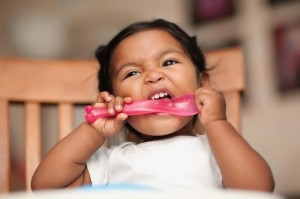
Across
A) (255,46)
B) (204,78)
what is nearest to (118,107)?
(204,78)

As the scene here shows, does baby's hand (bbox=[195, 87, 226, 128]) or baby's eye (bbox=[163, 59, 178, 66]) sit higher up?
baby's eye (bbox=[163, 59, 178, 66])

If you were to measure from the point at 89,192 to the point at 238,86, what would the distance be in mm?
619

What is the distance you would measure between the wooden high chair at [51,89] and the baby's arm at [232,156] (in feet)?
0.72

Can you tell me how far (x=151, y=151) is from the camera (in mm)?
830

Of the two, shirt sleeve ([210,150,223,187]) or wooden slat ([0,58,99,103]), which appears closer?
shirt sleeve ([210,150,223,187])

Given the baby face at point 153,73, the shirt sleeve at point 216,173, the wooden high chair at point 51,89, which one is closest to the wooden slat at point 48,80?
the wooden high chair at point 51,89

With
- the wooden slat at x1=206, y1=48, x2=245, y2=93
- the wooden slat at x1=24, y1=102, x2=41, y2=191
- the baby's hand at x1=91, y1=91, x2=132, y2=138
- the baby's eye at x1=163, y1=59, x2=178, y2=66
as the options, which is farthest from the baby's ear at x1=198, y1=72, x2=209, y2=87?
the wooden slat at x1=24, y1=102, x2=41, y2=191

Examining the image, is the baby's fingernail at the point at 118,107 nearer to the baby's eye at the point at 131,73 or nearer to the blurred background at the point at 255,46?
the baby's eye at the point at 131,73

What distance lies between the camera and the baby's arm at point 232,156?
68cm

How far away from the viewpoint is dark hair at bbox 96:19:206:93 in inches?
36.6

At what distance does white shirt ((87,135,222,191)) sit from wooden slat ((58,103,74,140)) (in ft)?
0.42

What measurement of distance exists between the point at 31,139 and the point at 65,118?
0.26 ft

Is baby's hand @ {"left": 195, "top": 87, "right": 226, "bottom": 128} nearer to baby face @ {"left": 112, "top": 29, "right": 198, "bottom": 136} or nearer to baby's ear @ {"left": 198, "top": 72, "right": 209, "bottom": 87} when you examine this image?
baby face @ {"left": 112, "top": 29, "right": 198, "bottom": 136}

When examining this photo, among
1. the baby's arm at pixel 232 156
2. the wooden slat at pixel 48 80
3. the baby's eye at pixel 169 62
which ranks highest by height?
the baby's eye at pixel 169 62
